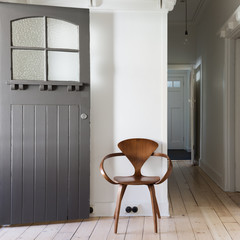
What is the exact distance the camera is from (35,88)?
8.17 feet

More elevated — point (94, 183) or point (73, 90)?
point (73, 90)

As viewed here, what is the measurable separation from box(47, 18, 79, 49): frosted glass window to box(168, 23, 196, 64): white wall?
388 centimetres

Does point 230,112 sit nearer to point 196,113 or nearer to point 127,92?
point 127,92

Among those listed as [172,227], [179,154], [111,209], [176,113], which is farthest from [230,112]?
[176,113]

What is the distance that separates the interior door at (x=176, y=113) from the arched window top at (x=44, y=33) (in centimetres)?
566

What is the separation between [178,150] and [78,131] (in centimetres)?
560

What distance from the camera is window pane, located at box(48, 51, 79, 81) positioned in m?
2.52

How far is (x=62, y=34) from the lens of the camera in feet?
8.31

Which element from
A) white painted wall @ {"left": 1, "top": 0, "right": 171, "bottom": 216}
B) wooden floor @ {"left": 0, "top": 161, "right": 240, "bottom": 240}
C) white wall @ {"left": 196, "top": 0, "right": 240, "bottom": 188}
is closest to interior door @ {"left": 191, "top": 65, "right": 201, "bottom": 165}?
white wall @ {"left": 196, "top": 0, "right": 240, "bottom": 188}

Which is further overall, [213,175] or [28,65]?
[213,175]

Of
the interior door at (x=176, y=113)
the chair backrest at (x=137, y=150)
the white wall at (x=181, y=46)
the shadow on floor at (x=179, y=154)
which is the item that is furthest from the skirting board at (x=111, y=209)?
the interior door at (x=176, y=113)

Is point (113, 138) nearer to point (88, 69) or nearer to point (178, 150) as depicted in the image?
point (88, 69)

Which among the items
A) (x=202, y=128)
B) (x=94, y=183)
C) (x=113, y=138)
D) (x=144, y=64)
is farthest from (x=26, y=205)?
(x=202, y=128)

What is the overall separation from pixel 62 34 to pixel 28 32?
301mm
